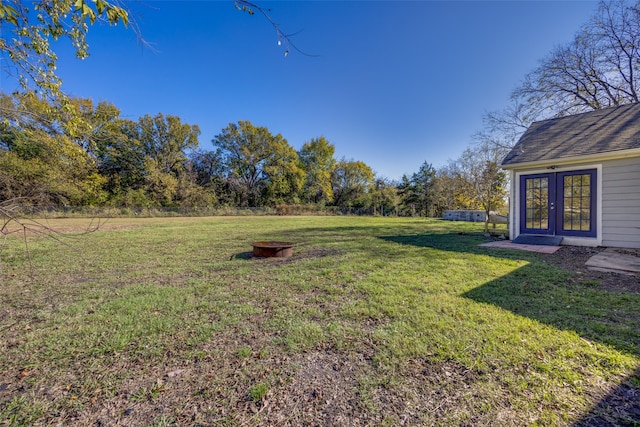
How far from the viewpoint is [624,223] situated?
19.5 ft

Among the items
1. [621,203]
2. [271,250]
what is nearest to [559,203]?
[621,203]

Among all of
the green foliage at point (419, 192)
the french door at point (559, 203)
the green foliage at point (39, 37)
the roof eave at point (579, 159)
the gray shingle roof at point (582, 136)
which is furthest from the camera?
the green foliage at point (419, 192)

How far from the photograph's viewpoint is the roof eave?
568 cm

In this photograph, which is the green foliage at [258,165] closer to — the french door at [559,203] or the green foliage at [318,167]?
the green foliage at [318,167]

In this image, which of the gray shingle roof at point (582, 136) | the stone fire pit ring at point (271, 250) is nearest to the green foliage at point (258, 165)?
the gray shingle roof at point (582, 136)

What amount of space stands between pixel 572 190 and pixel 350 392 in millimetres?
8440

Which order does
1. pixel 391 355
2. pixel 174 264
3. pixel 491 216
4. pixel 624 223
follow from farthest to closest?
pixel 491 216 → pixel 624 223 → pixel 174 264 → pixel 391 355

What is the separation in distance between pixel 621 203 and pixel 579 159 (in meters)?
1.34

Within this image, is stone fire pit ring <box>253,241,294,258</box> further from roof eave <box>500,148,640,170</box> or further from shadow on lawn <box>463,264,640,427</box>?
roof eave <box>500,148,640,170</box>

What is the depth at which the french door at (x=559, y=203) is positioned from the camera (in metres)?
6.43

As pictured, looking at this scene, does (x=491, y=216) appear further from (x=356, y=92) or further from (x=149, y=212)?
(x=149, y=212)

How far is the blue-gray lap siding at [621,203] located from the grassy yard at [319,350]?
369cm

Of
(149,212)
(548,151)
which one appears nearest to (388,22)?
(548,151)

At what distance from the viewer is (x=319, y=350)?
216 cm
